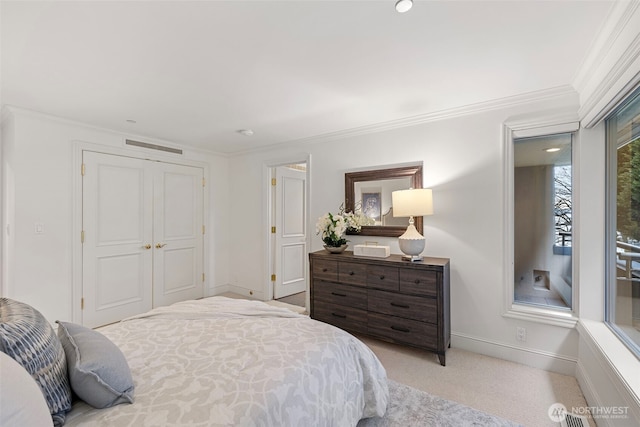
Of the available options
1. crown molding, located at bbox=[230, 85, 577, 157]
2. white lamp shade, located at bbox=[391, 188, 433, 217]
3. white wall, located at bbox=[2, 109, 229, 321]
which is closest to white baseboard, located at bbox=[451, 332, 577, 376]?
white lamp shade, located at bbox=[391, 188, 433, 217]

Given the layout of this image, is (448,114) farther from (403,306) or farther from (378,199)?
(403,306)

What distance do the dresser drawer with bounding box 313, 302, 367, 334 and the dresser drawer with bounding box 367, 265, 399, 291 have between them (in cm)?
32

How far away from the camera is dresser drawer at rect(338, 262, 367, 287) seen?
9.31 feet

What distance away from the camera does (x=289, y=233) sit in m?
4.61

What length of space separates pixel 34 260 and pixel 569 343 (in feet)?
16.3

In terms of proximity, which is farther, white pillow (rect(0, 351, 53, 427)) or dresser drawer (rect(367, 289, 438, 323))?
dresser drawer (rect(367, 289, 438, 323))

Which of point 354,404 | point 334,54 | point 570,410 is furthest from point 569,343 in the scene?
point 334,54

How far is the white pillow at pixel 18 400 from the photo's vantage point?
25.9 inches

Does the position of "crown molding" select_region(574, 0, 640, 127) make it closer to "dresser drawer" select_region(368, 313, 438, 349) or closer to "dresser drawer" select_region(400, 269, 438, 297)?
"dresser drawer" select_region(400, 269, 438, 297)

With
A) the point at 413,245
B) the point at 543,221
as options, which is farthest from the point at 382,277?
the point at 543,221

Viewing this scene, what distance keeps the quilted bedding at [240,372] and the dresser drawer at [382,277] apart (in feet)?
3.11

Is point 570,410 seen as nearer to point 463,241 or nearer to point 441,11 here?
point 463,241

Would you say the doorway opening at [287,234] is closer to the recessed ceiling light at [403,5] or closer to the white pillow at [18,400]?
the recessed ceiling light at [403,5]
